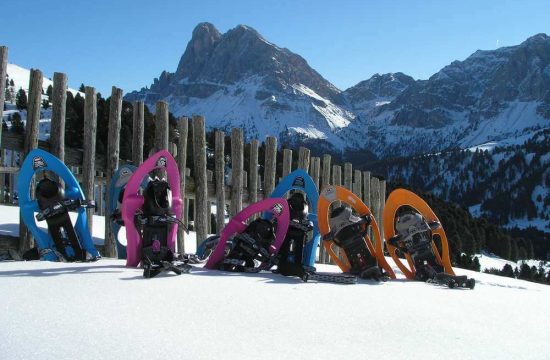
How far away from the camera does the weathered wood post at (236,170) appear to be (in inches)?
327

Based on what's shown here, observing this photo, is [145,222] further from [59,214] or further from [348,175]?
[348,175]

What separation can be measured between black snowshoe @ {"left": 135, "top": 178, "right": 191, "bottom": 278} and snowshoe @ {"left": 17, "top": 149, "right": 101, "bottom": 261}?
695 mm

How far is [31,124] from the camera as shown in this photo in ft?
18.4

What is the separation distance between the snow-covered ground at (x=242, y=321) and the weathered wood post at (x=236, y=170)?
4059 mm

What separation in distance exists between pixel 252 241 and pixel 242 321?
8.07 feet

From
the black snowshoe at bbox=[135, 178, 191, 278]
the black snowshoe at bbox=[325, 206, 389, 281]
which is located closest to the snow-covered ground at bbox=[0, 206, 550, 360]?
the black snowshoe at bbox=[135, 178, 191, 278]

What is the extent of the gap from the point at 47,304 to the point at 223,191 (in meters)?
5.12

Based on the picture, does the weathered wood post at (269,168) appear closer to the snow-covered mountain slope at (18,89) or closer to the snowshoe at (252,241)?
the snowshoe at (252,241)

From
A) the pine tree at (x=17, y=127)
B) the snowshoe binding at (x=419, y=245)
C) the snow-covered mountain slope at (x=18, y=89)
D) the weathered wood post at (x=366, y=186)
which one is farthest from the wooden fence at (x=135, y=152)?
the snow-covered mountain slope at (x=18, y=89)

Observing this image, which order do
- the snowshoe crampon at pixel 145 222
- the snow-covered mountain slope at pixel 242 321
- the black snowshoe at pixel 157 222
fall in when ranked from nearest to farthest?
the snow-covered mountain slope at pixel 242 321
the black snowshoe at pixel 157 222
the snowshoe crampon at pixel 145 222

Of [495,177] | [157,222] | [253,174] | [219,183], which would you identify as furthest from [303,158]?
[495,177]

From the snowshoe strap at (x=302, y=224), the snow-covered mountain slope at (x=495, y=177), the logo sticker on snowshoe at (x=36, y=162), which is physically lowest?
the snowshoe strap at (x=302, y=224)

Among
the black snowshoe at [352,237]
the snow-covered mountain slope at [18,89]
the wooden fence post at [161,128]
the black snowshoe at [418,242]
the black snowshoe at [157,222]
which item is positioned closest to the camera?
the black snowshoe at [157,222]

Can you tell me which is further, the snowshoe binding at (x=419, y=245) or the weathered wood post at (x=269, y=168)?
the weathered wood post at (x=269, y=168)
